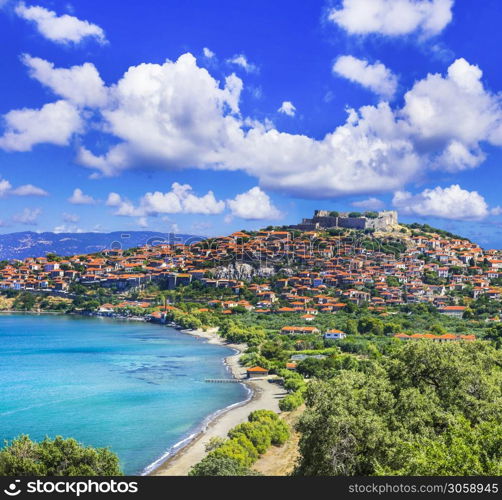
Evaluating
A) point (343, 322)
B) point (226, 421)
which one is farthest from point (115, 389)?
point (343, 322)

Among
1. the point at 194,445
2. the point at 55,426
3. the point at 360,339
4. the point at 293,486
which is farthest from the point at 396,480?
the point at 360,339

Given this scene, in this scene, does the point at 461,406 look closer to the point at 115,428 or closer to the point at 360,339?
the point at 115,428

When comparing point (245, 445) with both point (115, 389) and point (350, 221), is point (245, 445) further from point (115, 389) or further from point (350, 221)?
point (350, 221)

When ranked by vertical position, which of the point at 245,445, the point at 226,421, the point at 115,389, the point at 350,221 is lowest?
the point at 115,389

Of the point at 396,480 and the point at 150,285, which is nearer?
the point at 396,480

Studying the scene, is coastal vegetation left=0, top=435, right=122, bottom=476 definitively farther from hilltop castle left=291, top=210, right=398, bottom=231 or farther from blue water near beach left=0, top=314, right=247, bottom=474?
hilltop castle left=291, top=210, right=398, bottom=231

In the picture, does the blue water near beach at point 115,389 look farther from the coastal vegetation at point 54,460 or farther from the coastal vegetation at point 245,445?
the coastal vegetation at point 54,460

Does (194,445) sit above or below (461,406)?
below
